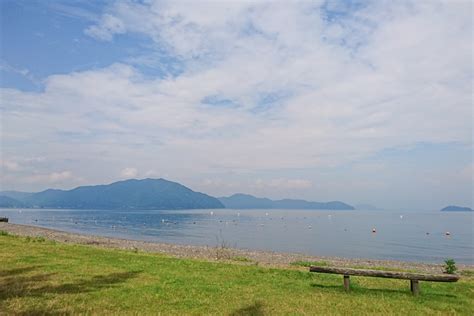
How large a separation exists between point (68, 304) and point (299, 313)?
6.22m

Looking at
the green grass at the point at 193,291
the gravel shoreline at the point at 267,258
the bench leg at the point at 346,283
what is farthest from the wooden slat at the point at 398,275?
the gravel shoreline at the point at 267,258

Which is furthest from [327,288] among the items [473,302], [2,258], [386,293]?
[2,258]

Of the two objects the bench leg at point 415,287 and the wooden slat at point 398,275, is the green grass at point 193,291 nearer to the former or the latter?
the bench leg at point 415,287

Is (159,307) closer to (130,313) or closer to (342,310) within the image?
(130,313)

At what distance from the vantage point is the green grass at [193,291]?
1071 centimetres

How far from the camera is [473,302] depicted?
12695mm

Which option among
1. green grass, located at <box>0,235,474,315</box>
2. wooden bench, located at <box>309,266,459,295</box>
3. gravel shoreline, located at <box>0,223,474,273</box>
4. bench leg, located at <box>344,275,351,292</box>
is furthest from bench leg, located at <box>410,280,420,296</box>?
gravel shoreline, located at <box>0,223,474,273</box>

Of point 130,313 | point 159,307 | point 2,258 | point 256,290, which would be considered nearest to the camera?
point 130,313

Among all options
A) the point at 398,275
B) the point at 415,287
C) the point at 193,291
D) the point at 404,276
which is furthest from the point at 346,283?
the point at 193,291

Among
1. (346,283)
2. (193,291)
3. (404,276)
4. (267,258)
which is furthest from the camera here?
(267,258)

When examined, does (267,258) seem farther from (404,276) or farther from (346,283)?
(404,276)

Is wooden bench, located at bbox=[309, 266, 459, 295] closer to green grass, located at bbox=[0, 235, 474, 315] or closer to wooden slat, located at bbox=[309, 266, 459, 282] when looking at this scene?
wooden slat, located at bbox=[309, 266, 459, 282]

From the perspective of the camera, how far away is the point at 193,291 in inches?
509

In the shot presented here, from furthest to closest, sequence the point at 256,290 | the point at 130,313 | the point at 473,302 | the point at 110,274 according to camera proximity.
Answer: the point at 110,274
the point at 256,290
the point at 473,302
the point at 130,313
